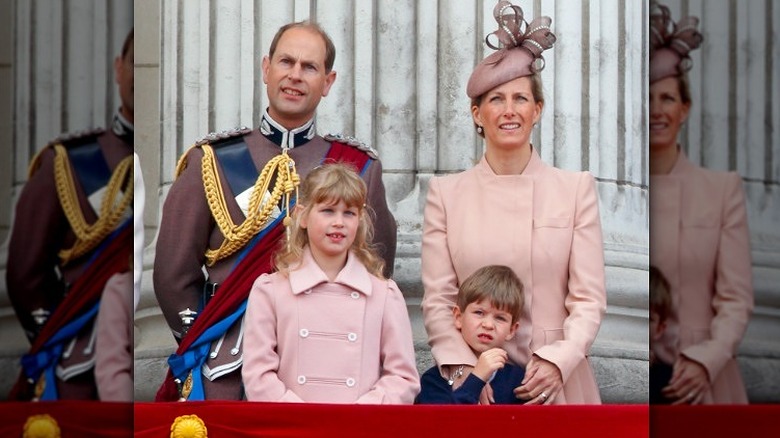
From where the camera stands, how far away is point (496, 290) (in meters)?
5.16

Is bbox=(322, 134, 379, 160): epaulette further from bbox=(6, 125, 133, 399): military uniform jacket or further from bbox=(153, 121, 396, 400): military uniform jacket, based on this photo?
bbox=(6, 125, 133, 399): military uniform jacket

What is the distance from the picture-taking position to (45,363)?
148cm

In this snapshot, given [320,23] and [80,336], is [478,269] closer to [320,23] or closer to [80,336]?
[320,23]

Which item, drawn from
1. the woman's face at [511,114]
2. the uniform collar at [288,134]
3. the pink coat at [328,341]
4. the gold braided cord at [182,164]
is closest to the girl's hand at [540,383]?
the pink coat at [328,341]

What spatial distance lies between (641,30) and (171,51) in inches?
80.4

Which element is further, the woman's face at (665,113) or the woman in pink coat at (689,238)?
the woman's face at (665,113)

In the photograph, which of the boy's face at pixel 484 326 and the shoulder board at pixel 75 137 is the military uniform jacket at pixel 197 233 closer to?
the boy's face at pixel 484 326

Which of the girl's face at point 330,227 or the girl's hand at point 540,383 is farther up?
the girl's face at point 330,227

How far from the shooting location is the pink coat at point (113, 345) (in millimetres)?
1430

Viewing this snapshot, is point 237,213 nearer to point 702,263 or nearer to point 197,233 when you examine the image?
point 197,233

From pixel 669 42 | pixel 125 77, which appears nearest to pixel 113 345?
pixel 125 77

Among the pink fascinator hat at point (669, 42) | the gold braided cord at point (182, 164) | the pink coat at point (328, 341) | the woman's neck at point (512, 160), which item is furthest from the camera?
the gold braided cord at point (182, 164)

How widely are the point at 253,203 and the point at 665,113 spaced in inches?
140

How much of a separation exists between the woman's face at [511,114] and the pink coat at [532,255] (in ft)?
0.37
